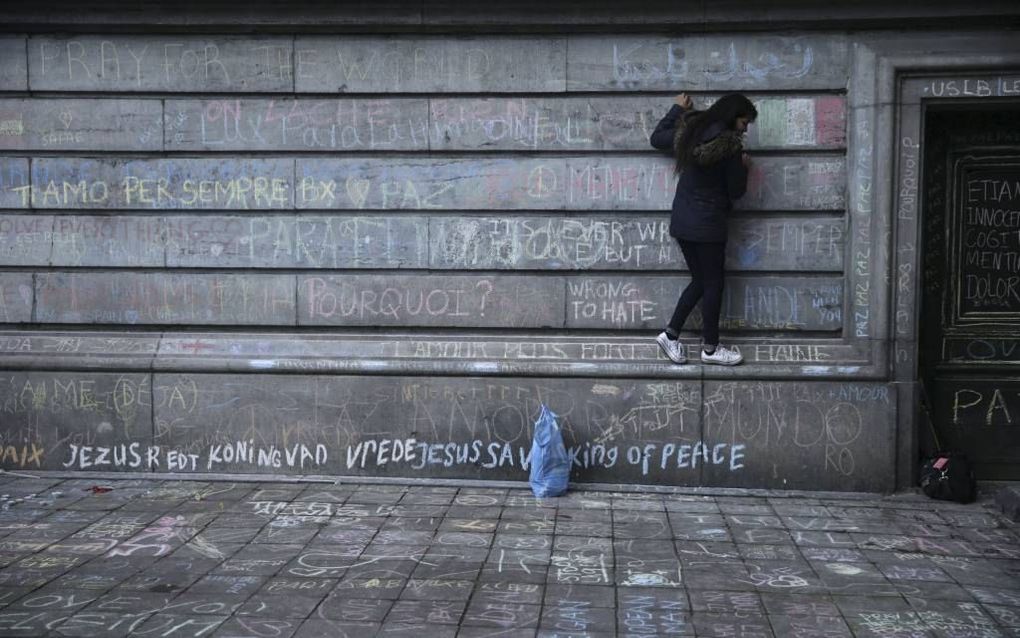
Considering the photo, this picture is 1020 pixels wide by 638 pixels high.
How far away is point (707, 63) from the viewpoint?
679 cm

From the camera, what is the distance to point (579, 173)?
6891 mm

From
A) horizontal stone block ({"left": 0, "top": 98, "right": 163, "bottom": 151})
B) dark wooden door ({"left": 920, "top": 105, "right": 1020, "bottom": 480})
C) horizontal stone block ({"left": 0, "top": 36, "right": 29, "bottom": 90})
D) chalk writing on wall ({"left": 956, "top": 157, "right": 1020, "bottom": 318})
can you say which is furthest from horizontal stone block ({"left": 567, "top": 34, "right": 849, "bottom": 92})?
horizontal stone block ({"left": 0, "top": 36, "right": 29, "bottom": 90})

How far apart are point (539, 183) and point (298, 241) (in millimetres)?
2067

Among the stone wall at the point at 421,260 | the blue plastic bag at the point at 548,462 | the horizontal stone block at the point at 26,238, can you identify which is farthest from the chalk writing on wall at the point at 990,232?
the horizontal stone block at the point at 26,238

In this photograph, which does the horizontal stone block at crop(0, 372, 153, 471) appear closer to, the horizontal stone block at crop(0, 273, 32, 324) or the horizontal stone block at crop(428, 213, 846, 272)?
the horizontal stone block at crop(0, 273, 32, 324)

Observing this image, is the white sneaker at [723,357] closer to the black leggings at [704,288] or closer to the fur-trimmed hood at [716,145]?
the black leggings at [704,288]

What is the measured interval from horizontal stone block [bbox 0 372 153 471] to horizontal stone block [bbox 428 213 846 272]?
278 cm

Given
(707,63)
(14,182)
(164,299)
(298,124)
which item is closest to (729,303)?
(707,63)

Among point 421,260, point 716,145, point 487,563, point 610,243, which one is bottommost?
point 487,563

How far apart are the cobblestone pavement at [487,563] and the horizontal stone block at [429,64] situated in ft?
10.7

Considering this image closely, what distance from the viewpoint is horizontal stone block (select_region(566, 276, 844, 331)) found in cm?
679

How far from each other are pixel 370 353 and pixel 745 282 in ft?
10.2

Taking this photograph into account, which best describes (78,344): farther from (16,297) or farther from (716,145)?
(716,145)

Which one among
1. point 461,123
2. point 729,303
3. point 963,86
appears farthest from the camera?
point 461,123
